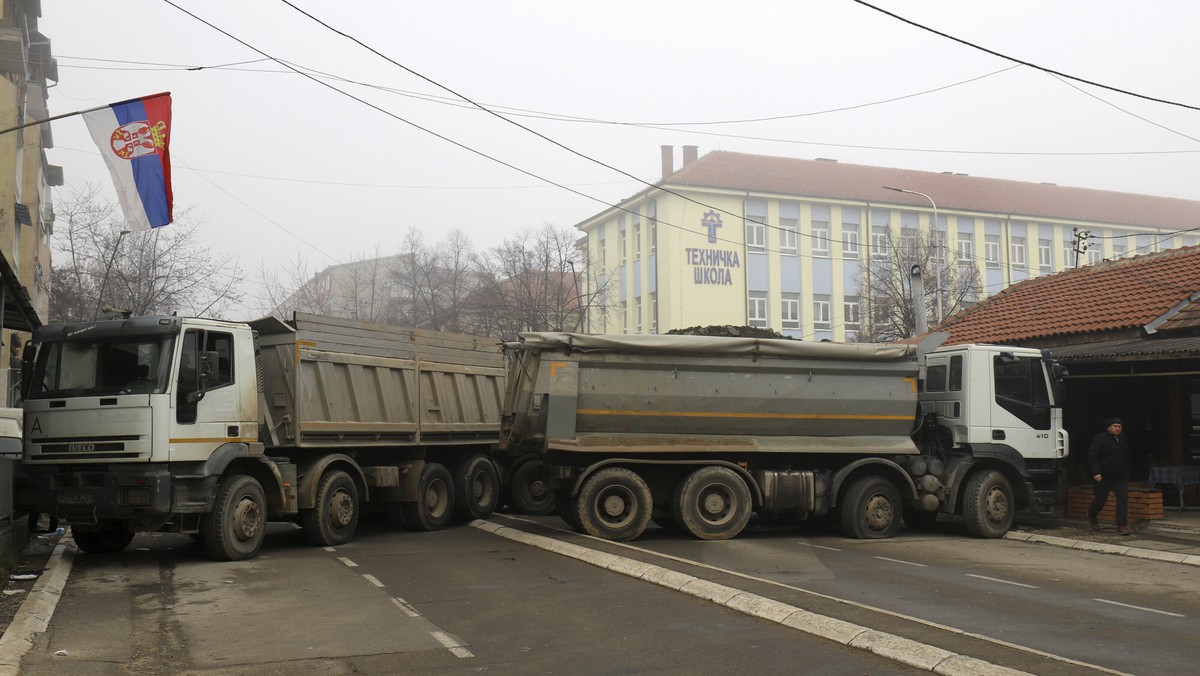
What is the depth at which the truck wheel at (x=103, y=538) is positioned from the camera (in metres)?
12.2

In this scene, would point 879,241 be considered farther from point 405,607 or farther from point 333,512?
point 405,607

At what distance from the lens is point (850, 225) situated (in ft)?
180

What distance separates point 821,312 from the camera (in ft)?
180

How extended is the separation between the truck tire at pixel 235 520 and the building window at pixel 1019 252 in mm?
54341

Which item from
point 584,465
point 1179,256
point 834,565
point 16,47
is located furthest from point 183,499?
point 16,47

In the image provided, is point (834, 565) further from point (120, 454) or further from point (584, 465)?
point (120, 454)

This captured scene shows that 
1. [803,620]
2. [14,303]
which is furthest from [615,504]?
[14,303]

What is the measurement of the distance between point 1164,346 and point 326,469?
12.2m

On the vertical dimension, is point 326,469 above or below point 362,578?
above

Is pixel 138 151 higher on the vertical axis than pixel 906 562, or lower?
higher

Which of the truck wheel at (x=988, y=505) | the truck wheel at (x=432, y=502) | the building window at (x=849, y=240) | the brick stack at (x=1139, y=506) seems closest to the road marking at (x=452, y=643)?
the truck wheel at (x=432, y=502)

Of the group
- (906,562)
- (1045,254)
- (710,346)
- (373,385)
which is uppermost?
(1045,254)

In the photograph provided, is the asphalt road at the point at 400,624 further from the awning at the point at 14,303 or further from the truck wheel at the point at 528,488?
the truck wheel at the point at 528,488

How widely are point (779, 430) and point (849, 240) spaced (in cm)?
4301
